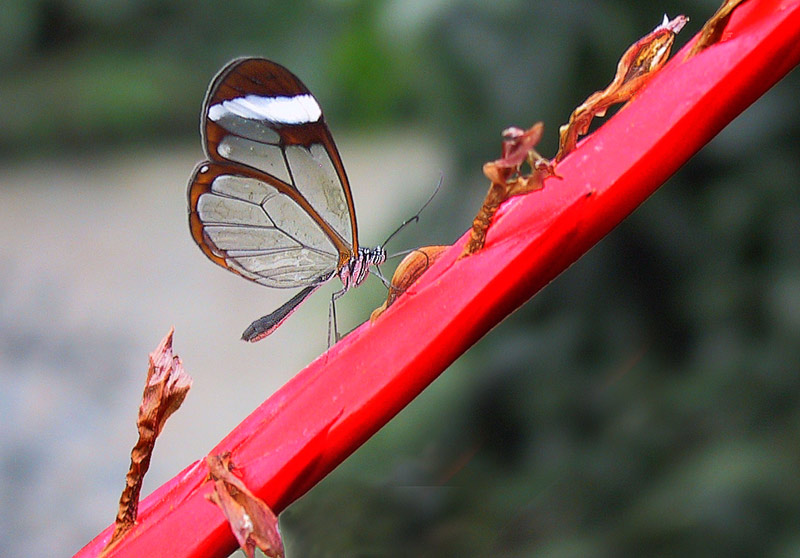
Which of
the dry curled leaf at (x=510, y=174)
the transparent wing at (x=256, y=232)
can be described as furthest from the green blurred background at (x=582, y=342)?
the dry curled leaf at (x=510, y=174)

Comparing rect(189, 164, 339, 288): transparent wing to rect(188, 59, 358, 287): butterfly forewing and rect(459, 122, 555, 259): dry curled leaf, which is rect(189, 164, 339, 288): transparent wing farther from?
rect(459, 122, 555, 259): dry curled leaf

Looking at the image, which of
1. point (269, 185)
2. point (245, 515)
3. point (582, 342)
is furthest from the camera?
point (582, 342)

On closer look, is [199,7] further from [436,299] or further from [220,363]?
[436,299]

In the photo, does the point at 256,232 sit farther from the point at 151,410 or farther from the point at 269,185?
the point at 151,410

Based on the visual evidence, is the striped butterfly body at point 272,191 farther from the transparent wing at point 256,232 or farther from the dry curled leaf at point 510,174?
the dry curled leaf at point 510,174

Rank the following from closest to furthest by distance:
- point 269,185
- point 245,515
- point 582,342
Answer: point 245,515
point 269,185
point 582,342

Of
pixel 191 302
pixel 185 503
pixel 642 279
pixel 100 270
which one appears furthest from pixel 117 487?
pixel 185 503

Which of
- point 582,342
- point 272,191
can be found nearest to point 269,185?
point 272,191
